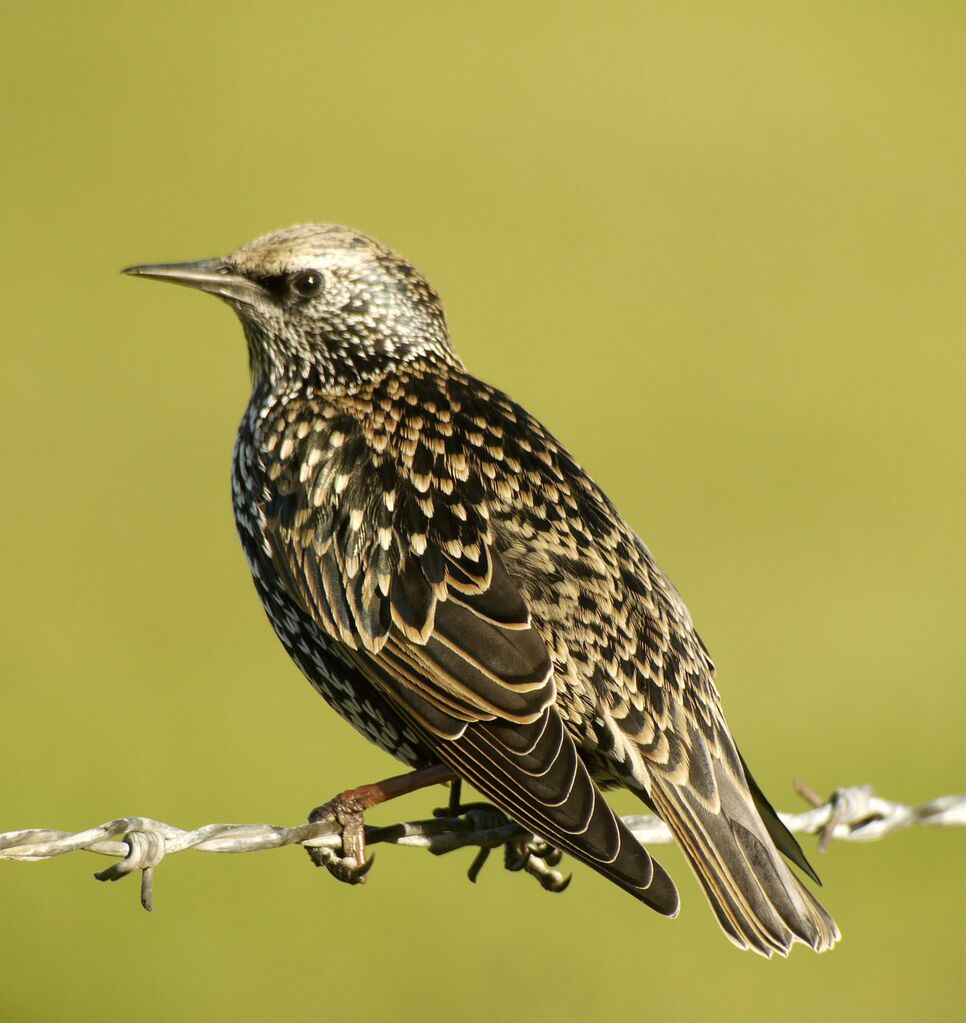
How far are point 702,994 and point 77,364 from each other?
7373 millimetres

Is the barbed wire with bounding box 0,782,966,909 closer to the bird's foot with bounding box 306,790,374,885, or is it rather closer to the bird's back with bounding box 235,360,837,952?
the bird's foot with bounding box 306,790,374,885

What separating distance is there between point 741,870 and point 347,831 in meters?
1.00

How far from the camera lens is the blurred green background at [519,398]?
26.9ft

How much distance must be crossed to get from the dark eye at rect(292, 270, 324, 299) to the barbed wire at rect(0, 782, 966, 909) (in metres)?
1.58

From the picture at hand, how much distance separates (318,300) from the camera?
5473 millimetres

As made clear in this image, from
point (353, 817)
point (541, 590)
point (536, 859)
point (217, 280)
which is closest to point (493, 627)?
point (541, 590)

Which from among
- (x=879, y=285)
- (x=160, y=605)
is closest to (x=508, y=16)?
(x=879, y=285)

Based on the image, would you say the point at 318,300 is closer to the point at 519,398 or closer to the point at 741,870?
the point at 741,870

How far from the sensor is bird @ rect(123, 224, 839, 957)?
429cm

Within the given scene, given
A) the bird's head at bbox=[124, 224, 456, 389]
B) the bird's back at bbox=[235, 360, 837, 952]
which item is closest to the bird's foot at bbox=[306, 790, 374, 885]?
the bird's back at bbox=[235, 360, 837, 952]

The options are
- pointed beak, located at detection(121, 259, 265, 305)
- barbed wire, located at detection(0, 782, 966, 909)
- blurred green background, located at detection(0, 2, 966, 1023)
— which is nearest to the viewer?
barbed wire, located at detection(0, 782, 966, 909)

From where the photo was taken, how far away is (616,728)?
178 inches

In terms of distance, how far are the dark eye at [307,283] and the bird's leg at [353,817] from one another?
4.99 ft

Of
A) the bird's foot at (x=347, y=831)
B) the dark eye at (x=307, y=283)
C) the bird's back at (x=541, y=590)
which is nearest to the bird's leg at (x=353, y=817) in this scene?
the bird's foot at (x=347, y=831)
